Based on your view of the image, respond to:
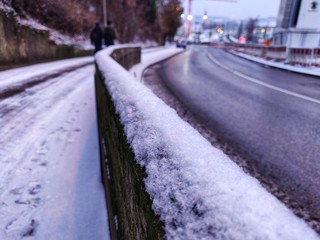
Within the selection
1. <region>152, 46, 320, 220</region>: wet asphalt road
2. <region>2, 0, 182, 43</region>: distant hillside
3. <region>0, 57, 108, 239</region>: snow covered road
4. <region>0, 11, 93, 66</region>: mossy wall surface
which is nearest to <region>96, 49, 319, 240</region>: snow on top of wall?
<region>0, 57, 108, 239</region>: snow covered road

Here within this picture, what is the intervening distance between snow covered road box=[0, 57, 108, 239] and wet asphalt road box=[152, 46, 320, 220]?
217cm

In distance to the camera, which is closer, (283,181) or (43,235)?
(43,235)

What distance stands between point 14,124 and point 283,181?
4238 mm

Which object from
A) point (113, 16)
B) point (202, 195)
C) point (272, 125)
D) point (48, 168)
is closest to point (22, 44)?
point (48, 168)

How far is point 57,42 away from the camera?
1441cm

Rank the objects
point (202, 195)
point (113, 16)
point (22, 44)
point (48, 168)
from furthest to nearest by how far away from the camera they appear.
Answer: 1. point (113, 16)
2. point (22, 44)
3. point (48, 168)
4. point (202, 195)

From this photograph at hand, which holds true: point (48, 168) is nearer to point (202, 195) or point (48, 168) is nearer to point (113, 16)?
point (202, 195)

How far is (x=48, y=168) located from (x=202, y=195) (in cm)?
325

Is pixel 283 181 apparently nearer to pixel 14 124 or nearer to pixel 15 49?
pixel 14 124

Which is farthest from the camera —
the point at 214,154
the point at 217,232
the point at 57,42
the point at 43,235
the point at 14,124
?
the point at 57,42

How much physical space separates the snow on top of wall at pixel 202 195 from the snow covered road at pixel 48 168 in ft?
5.82

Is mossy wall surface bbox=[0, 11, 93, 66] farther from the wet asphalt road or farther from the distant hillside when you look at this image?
the wet asphalt road

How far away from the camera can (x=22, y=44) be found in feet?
35.3

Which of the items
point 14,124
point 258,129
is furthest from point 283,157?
point 14,124
